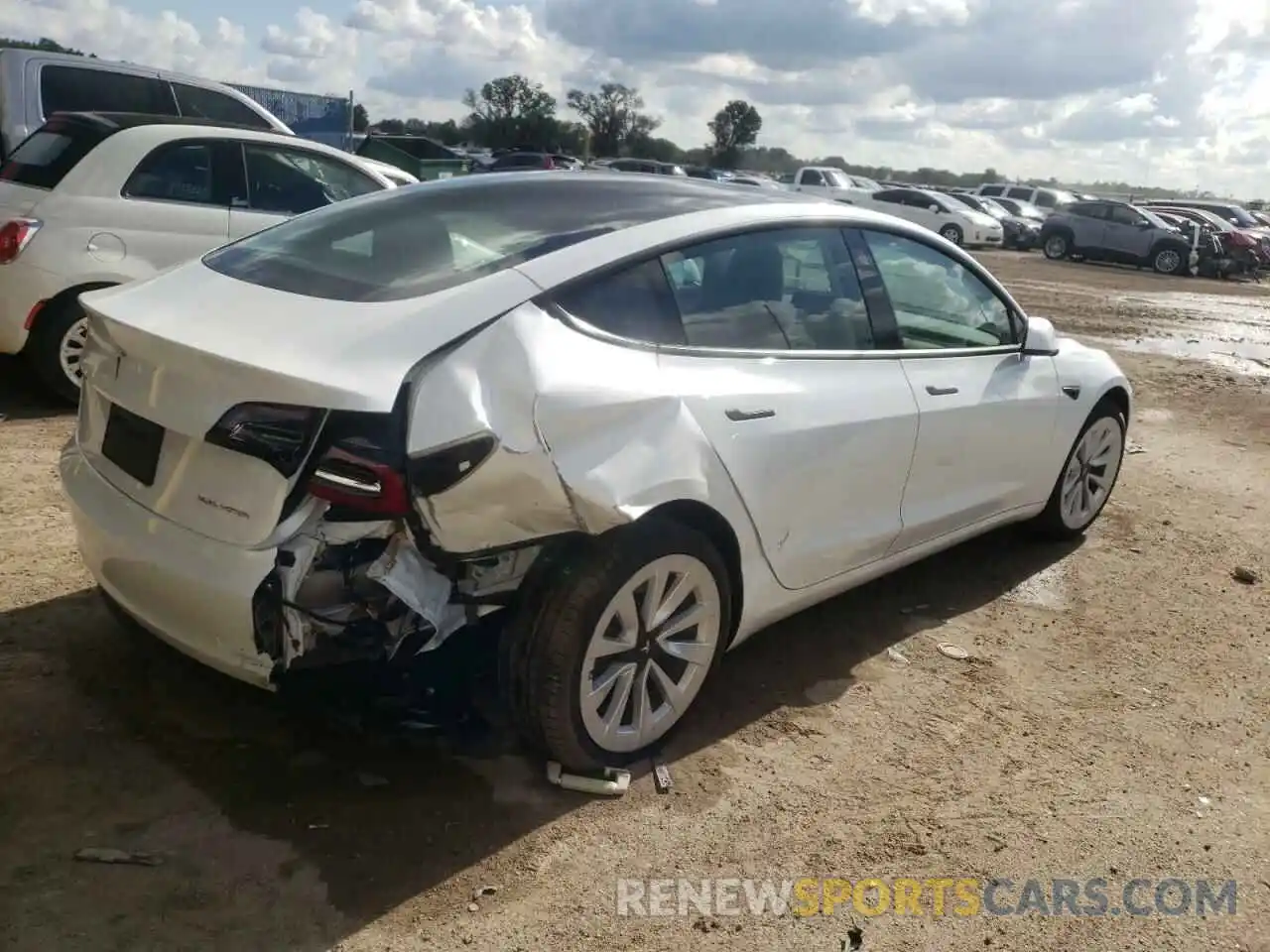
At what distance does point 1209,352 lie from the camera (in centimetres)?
1294

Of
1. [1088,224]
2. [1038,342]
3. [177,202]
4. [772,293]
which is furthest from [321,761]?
[1088,224]

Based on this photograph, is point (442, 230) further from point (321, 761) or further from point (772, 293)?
point (321, 761)

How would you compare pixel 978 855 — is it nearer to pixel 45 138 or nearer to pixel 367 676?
pixel 367 676

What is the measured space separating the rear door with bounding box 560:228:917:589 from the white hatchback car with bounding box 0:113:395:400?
13.7ft

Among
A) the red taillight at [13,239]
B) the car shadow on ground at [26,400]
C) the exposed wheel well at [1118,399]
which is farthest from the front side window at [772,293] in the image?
the car shadow on ground at [26,400]

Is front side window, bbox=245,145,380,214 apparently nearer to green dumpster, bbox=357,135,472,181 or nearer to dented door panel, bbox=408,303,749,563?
dented door panel, bbox=408,303,749,563

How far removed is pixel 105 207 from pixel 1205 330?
47.1ft

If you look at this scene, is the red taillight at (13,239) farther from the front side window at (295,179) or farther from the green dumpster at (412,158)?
the green dumpster at (412,158)

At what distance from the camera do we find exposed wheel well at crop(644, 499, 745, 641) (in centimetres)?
300

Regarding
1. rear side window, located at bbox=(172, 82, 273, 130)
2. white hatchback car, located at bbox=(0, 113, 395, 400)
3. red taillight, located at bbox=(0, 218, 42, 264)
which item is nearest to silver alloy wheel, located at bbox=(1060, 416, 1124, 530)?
white hatchback car, located at bbox=(0, 113, 395, 400)

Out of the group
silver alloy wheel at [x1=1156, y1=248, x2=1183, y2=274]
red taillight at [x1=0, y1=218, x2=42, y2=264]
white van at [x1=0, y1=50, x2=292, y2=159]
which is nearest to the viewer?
red taillight at [x1=0, y1=218, x2=42, y2=264]

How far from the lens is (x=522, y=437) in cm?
265

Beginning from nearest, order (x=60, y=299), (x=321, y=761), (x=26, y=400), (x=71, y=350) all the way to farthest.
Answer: (x=321, y=761)
(x=60, y=299)
(x=71, y=350)
(x=26, y=400)

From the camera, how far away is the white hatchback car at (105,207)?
5.92 m
